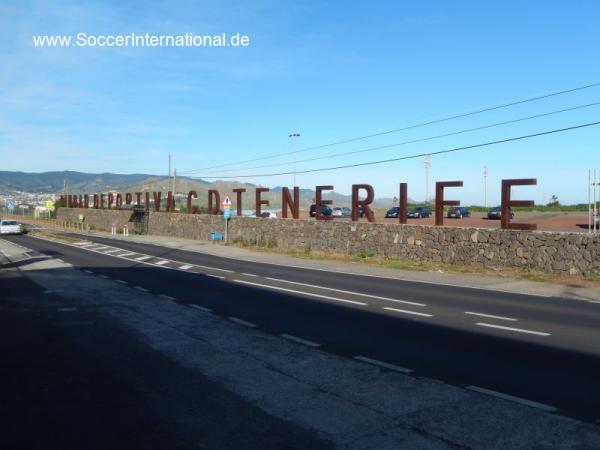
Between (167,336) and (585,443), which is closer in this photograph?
(585,443)

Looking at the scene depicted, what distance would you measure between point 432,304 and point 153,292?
276 inches

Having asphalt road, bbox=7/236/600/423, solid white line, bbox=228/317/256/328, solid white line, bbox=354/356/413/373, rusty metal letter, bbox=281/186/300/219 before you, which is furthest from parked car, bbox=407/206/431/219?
solid white line, bbox=354/356/413/373

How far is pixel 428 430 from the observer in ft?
17.6

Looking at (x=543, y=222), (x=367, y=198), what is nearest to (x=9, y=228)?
(x=367, y=198)

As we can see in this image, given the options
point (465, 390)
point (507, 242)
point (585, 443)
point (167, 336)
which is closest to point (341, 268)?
point (507, 242)

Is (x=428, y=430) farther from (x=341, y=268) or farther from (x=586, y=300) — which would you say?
(x=341, y=268)

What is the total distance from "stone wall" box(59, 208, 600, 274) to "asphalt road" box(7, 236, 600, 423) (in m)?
5.14

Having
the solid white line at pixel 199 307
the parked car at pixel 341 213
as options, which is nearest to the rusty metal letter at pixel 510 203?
the solid white line at pixel 199 307

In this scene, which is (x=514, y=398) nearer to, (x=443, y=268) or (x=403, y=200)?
(x=443, y=268)

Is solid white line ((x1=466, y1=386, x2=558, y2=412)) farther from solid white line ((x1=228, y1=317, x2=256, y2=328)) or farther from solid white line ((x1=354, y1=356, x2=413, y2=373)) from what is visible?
solid white line ((x1=228, y1=317, x2=256, y2=328))

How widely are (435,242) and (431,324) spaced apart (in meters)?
14.0

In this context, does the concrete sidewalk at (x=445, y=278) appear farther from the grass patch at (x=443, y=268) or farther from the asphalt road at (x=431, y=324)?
the asphalt road at (x=431, y=324)

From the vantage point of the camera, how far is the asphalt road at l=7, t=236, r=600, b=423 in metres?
7.15

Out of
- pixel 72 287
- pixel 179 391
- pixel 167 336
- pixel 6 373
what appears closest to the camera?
pixel 179 391
